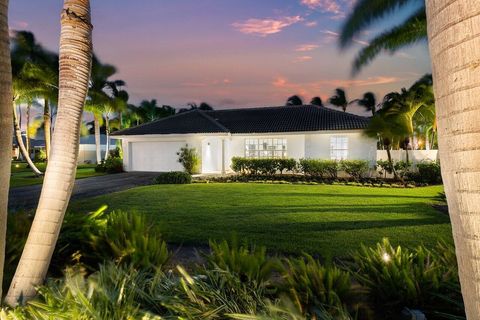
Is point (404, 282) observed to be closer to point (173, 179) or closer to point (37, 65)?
point (173, 179)

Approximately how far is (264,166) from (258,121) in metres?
5.42

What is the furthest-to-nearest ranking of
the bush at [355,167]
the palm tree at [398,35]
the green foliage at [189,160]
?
1. the green foliage at [189,160]
2. the bush at [355,167]
3. the palm tree at [398,35]

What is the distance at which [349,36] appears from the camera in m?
8.03

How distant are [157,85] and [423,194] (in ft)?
53.7

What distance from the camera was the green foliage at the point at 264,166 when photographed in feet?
76.0

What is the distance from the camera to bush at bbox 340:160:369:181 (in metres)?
21.4

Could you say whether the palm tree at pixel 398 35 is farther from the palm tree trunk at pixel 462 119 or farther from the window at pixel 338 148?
the window at pixel 338 148

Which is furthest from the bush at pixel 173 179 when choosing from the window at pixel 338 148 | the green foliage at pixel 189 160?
the window at pixel 338 148

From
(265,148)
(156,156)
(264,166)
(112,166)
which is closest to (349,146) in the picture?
(264,166)

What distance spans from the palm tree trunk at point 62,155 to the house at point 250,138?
20.7 meters

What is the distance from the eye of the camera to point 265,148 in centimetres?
2572

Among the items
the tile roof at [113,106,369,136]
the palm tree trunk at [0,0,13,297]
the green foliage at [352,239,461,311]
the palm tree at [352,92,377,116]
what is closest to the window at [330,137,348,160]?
the tile roof at [113,106,369,136]

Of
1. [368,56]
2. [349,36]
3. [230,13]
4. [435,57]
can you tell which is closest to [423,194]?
[368,56]

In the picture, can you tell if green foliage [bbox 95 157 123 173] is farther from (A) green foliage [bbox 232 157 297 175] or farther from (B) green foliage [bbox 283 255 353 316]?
(B) green foliage [bbox 283 255 353 316]
